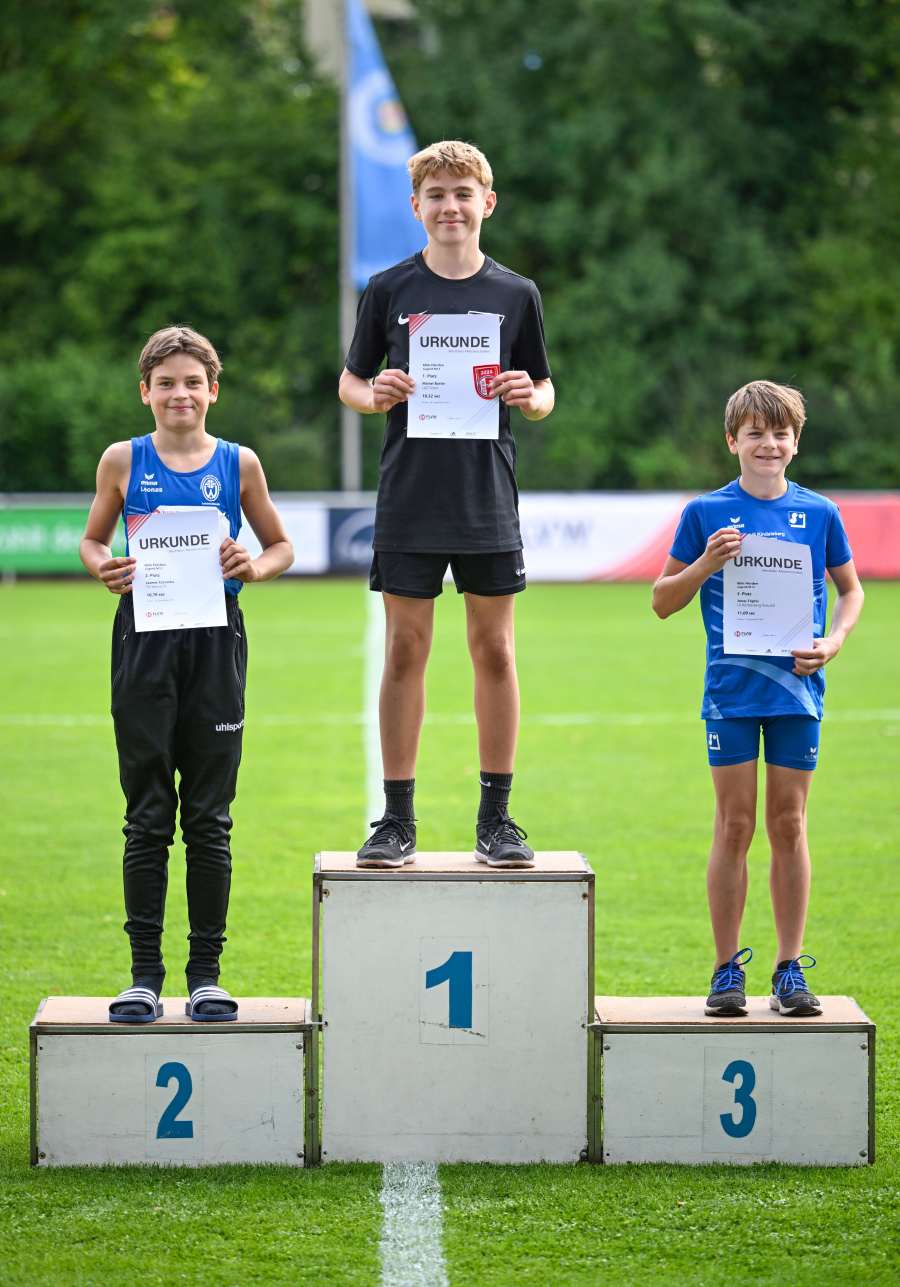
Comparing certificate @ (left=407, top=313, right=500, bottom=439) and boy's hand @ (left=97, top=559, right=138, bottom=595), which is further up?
certificate @ (left=407, top=313, right=500, bottom=439)

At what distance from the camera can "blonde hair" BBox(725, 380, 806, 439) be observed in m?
3.90

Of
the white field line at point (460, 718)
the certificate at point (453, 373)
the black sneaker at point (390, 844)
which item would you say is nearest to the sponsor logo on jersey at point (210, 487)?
the certificate at point (453, 373)

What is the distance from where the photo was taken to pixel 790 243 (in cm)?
3181

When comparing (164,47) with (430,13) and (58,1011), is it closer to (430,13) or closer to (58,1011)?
(430,13)

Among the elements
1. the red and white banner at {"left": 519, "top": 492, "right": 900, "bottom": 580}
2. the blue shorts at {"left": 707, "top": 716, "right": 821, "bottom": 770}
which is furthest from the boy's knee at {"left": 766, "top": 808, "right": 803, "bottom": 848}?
the red and white banner at {"left": 519, "top": 492, "right": 900, "bottom": 580}

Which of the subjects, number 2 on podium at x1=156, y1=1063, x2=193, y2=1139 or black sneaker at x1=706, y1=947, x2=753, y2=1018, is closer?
number 2 on podium at x1=156, y1=1063, x2=193, y2=1139

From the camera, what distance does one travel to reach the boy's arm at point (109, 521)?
371cm

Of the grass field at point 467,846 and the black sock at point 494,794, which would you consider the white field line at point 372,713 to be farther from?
the black sock at point 494,794

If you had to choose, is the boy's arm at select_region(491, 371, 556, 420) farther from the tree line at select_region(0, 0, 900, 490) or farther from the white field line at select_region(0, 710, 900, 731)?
the tree line at select_region(0, 0, 900, 490)

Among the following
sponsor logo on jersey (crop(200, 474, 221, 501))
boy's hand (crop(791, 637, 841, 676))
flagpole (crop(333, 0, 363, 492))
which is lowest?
boy's hand (crop(791, 637, 841, 676))

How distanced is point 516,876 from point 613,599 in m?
15.5

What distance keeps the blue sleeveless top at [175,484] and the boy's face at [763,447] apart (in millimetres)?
1359

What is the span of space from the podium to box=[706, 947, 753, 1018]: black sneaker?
0.21 feet

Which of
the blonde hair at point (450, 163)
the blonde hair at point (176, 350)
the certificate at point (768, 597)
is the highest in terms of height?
the blonde hair at point (450, 163)
